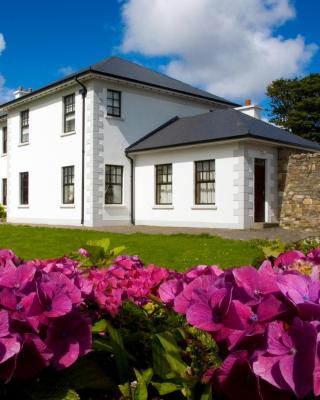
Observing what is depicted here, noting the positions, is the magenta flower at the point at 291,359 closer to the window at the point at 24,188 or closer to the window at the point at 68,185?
the window at the point at 68,185

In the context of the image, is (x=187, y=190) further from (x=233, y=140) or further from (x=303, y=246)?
(x=303, y=246)

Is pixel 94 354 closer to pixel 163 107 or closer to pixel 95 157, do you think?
pixel 95 157

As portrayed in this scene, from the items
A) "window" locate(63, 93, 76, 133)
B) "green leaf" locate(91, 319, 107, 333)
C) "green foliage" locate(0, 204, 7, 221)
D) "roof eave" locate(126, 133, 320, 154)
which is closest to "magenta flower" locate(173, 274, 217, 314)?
"green leaf" locate(91, 319, 107, 333)

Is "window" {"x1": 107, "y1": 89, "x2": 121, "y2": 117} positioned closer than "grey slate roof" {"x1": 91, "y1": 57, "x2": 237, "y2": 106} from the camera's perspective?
Yes

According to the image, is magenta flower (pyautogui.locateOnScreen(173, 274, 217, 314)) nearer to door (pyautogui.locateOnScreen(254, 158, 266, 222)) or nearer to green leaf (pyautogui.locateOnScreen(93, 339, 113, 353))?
green leaf (pyautogui.locateOnScreen(93, 339, 113, 353))

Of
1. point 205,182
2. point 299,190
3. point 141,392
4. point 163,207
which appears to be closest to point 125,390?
point 141,392

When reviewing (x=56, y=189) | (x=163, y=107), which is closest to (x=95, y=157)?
(x=56, y=189)

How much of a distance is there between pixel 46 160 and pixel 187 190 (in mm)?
7632

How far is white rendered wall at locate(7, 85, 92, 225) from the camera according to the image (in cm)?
2048

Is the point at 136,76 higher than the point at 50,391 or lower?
higher

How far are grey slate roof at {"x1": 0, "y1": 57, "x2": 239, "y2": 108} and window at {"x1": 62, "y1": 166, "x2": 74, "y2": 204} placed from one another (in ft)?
12.7

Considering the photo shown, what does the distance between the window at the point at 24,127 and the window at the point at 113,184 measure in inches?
253

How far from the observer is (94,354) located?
1345 millimetres

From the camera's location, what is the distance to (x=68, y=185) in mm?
21109
